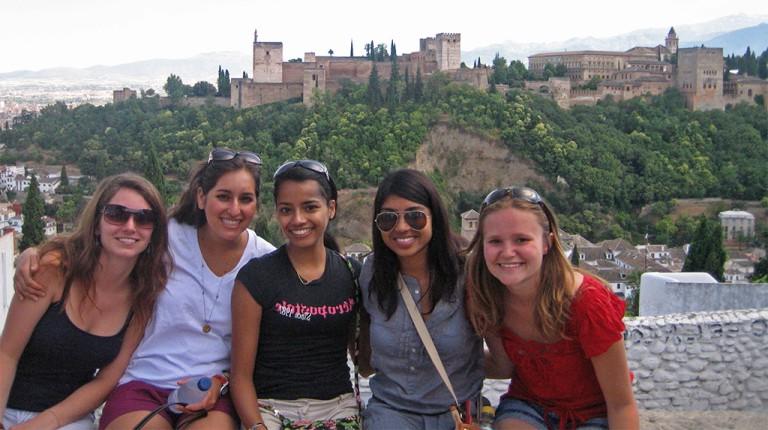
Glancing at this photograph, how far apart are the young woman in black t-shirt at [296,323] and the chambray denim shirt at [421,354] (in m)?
0.17

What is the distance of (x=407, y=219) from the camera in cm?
341

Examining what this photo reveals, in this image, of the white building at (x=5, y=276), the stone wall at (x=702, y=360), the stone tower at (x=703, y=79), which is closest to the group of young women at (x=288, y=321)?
the stone wall at (x=702, y=360)

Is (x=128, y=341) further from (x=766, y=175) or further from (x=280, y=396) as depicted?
(x=766, y=175)

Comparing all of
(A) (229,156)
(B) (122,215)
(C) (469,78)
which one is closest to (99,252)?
(B) (122,215)

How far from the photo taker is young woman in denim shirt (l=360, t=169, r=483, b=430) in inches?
135

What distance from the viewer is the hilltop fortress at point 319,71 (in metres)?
47.3

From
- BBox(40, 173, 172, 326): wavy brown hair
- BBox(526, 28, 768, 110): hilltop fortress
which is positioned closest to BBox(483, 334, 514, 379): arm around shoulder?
BBox(40, 173, 172, 326): wavy brown hair

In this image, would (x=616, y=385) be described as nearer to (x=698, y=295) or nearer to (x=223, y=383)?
(x=223, y=383)

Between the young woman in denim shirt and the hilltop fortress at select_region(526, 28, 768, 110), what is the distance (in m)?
45.3

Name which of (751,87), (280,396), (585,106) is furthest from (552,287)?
(751,87)

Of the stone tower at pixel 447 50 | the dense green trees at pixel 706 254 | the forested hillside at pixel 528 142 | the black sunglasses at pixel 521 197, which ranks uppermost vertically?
the stone tower at pixel 447 50

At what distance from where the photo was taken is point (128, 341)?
11.5 feet

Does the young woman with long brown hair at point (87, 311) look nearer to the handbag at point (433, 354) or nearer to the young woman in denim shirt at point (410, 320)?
the young woman in denim shirt at point (410, 320)

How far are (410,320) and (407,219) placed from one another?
0.41 meters
